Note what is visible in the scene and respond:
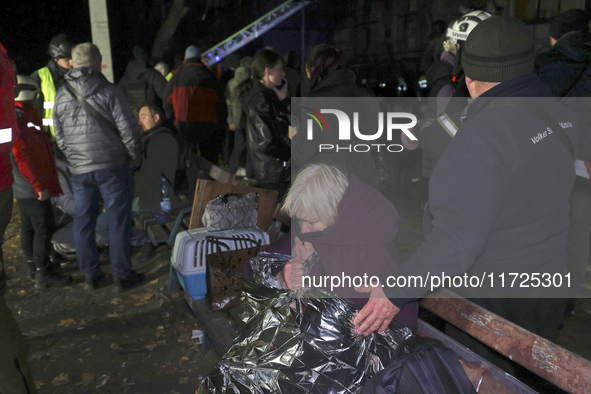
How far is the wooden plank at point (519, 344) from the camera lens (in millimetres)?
1593

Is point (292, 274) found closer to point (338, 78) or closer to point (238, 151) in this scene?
point (338, 78)

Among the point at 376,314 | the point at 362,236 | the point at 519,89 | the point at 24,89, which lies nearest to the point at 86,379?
the point at 362,236

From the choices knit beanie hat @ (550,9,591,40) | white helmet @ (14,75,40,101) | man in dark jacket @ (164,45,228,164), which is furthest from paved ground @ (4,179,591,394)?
man in dark jacket @ (164,45,228,164)

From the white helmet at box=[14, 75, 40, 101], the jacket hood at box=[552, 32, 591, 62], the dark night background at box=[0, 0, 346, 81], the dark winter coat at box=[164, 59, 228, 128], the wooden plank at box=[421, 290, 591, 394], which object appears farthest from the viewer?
the dark night background at box=[0, 0, 346, 81]

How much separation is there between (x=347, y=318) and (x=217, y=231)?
7.18ft

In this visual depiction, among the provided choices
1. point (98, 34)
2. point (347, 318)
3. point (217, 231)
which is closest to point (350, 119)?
point (217, 231)

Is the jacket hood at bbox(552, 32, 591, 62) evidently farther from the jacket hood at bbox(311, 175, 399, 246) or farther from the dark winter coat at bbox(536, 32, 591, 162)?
the jacket hood at bbox(311, 175, 399, 246)

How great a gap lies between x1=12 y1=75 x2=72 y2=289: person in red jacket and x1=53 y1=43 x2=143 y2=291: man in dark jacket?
210 mm

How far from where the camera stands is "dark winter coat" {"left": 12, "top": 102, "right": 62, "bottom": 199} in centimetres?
412

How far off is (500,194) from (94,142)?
3731 mm

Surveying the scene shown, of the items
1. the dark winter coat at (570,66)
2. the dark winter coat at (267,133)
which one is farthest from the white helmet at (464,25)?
the dark winter coat at (267,133)

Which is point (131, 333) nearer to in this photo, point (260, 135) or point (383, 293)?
point (260, 135)

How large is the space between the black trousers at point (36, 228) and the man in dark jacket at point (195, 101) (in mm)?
2769

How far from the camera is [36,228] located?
4.60 metres
